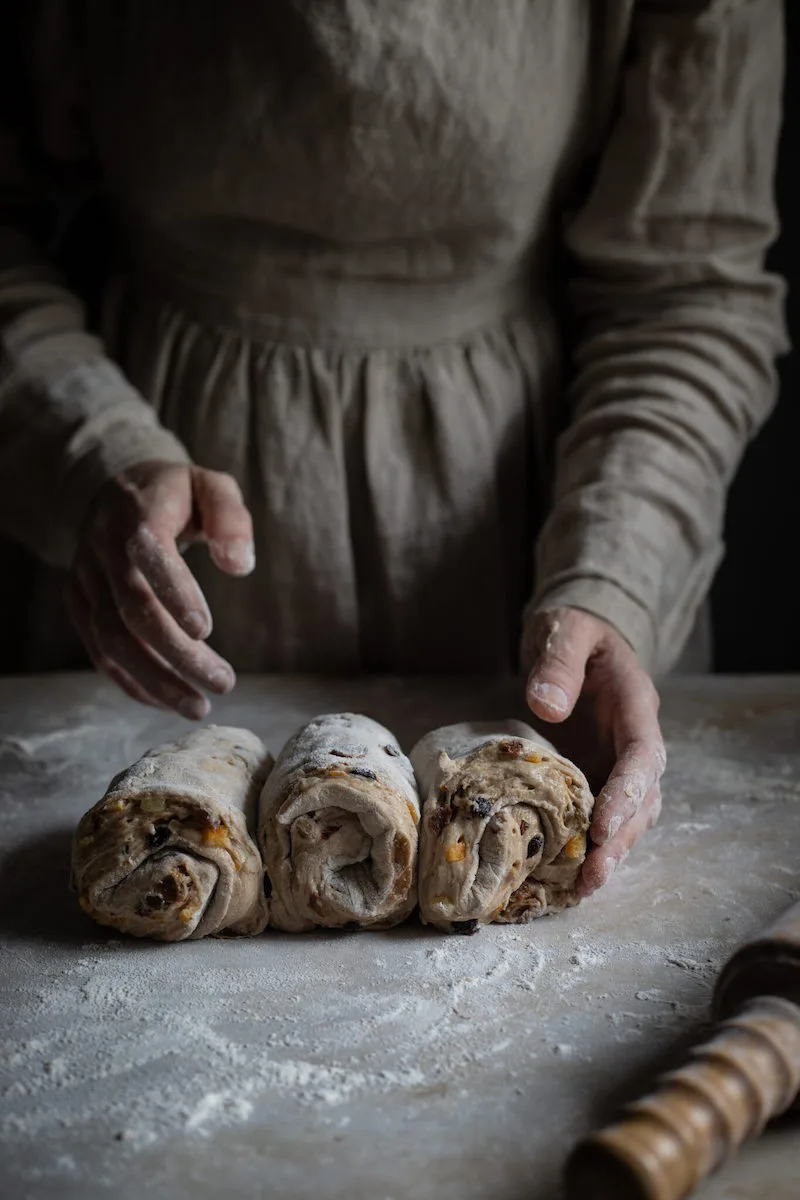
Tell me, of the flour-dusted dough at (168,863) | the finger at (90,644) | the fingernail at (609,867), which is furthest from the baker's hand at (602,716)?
the finger at (90,644)

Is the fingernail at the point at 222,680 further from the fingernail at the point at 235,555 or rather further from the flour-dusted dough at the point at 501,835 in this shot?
the flour-dusted dough at the point at 501,835

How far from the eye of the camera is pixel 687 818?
127 centimetres

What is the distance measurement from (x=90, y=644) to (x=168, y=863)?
46 cm

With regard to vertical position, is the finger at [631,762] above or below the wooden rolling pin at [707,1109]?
below

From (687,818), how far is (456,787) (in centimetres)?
30

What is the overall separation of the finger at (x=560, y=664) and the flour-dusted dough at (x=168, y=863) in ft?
0.99

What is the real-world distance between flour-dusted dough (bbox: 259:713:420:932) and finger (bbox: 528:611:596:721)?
180mm

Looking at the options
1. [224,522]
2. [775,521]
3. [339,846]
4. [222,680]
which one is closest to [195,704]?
[222,680]

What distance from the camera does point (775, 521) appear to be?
2.36 m

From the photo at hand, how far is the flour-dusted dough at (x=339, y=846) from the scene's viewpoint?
107cm

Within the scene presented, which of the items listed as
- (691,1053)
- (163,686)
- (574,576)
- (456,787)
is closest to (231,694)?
(163,686)

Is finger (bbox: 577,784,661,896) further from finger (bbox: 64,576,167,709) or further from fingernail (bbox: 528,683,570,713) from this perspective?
finger (bbox: 64,576,167,709)

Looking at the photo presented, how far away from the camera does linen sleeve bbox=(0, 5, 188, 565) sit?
59.6 inches

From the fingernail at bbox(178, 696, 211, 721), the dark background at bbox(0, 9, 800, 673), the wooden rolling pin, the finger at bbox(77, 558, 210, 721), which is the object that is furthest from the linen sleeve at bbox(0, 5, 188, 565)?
the dark background at bbox(0, 9, 800, 673)
